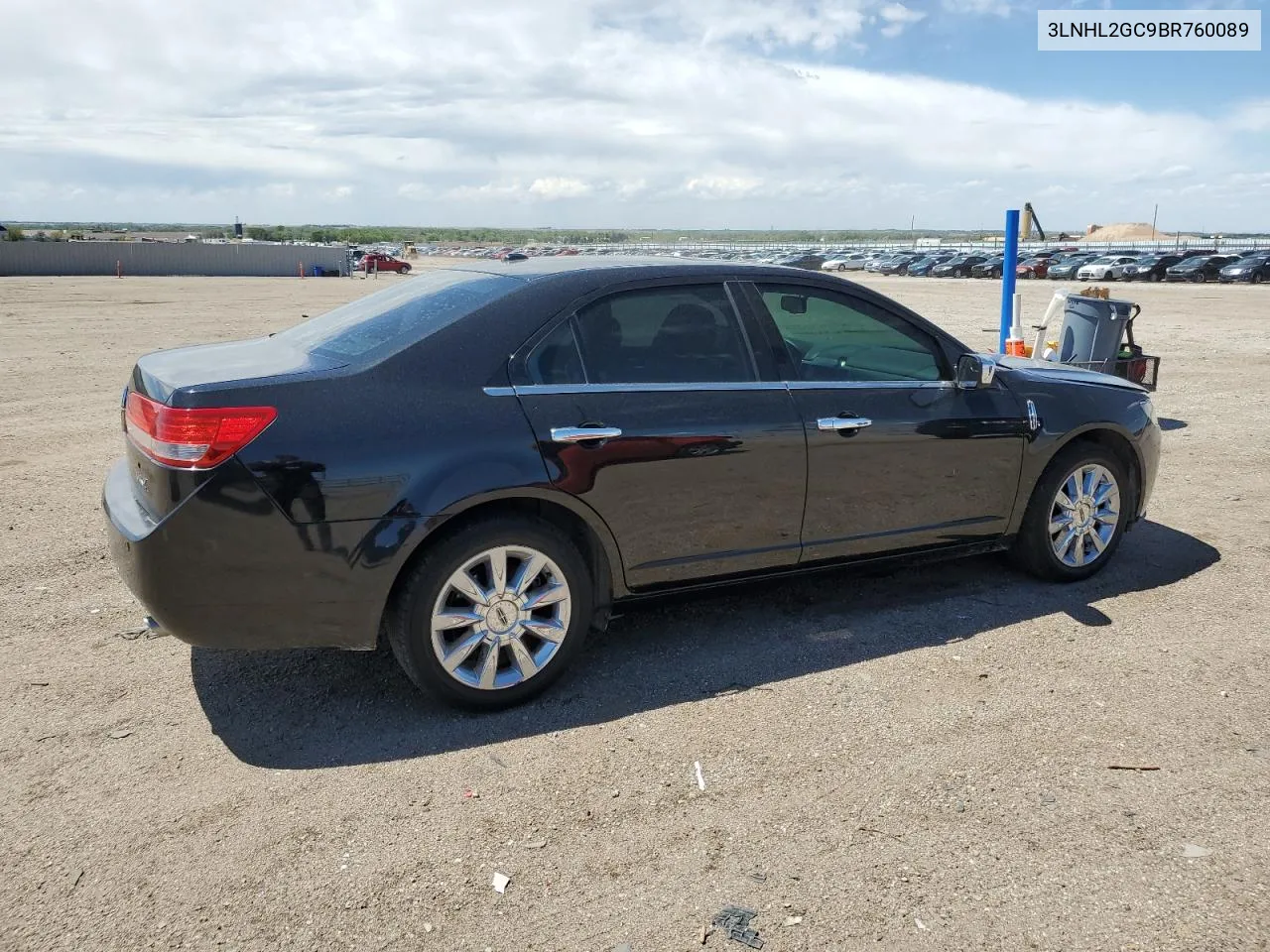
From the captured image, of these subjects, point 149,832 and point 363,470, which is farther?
point 363,470

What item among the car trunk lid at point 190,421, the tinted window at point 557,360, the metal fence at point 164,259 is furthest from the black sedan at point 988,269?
the car trunk lid at point 190,421

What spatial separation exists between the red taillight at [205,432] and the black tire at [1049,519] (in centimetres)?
362

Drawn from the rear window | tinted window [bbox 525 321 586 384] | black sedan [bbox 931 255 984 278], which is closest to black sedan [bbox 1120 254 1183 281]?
black sedan [bbox 931 255 984 278]

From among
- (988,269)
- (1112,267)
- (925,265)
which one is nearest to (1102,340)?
(1112,267)

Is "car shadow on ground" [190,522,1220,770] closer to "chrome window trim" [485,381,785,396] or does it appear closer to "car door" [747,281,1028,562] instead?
"car door" [747,281,1028,562]

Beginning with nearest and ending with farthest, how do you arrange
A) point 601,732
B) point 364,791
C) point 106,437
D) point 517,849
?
point 517,849 → point 364,791 → point 601,732 → point 106,437

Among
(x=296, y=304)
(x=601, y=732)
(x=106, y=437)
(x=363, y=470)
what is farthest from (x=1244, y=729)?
(x=296, y=304)

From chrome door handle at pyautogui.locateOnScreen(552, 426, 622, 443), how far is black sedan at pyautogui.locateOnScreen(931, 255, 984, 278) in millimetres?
61028

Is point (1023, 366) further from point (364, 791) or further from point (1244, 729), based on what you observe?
point (364, 791)

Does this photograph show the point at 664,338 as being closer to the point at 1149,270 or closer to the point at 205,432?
the point at 205,432

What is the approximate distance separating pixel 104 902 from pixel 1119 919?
2718mm

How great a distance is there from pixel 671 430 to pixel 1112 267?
56.3m

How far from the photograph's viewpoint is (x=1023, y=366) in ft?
17.5

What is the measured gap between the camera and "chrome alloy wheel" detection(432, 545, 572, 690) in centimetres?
378
